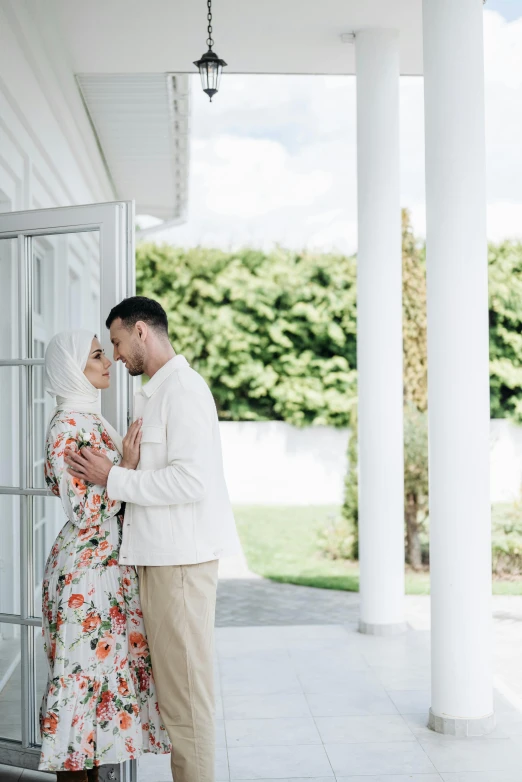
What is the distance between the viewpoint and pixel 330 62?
20.0 feet

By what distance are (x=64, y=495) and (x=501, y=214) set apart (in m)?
23.9

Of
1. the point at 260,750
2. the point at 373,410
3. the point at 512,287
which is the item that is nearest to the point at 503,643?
the point at 373,410

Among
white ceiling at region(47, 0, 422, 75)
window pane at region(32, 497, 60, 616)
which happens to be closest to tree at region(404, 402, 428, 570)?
white ceiling at region(47, 0, 422, 75)

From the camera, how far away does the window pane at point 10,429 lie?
3.44 metres

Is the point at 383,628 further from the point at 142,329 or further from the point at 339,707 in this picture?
the point at 142,329

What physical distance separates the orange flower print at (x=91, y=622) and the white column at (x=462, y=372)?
5.31 ft

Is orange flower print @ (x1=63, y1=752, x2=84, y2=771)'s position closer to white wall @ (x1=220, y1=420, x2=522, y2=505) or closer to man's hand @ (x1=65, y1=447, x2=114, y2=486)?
man's hand @ (x1=65, y1=447, x2=114, y2=486)

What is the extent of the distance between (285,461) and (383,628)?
7.53 m

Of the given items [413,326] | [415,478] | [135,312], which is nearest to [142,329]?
[135,312]

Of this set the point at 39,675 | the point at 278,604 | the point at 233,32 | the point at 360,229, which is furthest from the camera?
the point at 278,604

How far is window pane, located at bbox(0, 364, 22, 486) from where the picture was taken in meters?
3.44

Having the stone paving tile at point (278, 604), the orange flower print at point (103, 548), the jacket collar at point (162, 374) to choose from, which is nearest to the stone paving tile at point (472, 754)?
the orange flower print at point (103, 548)

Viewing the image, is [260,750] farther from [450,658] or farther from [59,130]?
[59,130]

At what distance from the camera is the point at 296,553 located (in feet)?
32.2
